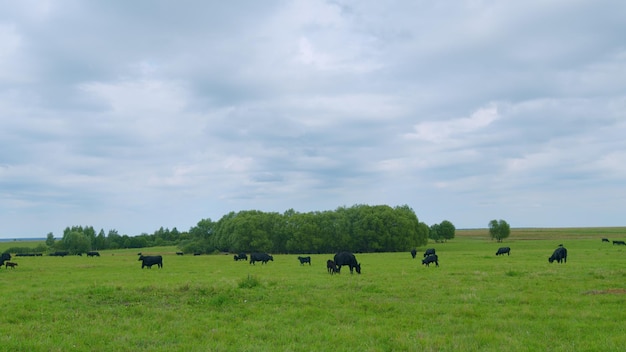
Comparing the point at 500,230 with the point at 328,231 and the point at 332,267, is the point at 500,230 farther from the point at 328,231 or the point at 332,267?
the point at 332,267

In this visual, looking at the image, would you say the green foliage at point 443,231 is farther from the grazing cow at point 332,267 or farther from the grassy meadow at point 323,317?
the grassy meadow at point 323,317

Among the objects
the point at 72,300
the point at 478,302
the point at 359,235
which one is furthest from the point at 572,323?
the point at 359,235

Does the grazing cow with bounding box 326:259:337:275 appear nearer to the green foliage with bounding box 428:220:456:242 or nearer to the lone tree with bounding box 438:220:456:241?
the green foliage with bounding box 428:220:456:242

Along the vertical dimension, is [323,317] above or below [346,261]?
below

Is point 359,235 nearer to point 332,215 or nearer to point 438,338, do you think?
point 332,215

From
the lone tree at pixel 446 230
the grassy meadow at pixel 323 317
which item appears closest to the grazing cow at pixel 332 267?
the grassy meadow at pixel 323 317

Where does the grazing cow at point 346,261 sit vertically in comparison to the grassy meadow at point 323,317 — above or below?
above

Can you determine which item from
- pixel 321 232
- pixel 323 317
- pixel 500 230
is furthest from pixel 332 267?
pixel 500 230

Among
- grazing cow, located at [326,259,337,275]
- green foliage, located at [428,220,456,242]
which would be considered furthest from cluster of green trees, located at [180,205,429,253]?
grazing cow, located at [326,259,337,275]

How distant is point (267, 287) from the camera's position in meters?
20.1

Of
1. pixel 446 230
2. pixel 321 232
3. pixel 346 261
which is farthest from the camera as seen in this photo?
pixel 446 230

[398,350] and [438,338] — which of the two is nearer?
[398,350]

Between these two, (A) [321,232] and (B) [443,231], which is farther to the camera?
(B) [443,231]

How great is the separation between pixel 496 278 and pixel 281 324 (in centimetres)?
1520
